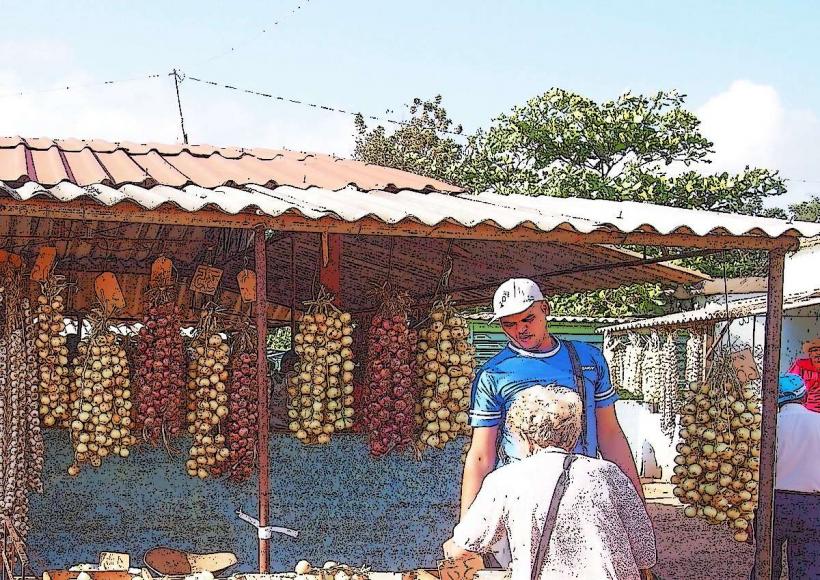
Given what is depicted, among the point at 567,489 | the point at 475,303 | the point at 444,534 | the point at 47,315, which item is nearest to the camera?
the point at 567,489

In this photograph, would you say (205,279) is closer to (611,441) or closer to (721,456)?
(611,441)

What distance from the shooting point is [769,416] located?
4.40 m

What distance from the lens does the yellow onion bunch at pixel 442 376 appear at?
16.8ft

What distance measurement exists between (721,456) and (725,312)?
10.4 feet

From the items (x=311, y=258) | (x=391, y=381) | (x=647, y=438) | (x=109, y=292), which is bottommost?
(x=647, y=438)

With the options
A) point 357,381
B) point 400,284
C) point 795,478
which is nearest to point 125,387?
point 357,381

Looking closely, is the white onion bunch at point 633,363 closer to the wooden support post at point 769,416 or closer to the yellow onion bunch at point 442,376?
the yellow onion bunch at point 442,376

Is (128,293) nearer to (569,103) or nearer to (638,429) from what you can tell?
(638,429)

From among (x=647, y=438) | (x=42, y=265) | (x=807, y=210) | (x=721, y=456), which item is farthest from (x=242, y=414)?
(x=807, y=210)

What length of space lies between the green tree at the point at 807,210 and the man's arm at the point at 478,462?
32.3 metres

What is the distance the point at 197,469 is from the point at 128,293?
255 cm

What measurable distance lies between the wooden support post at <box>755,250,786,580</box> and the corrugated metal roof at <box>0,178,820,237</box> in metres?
0.28

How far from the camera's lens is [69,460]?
5379mm

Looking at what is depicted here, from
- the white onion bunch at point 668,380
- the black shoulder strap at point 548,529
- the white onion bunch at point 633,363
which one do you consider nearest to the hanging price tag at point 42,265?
the black shoulder strap at point 548,529
